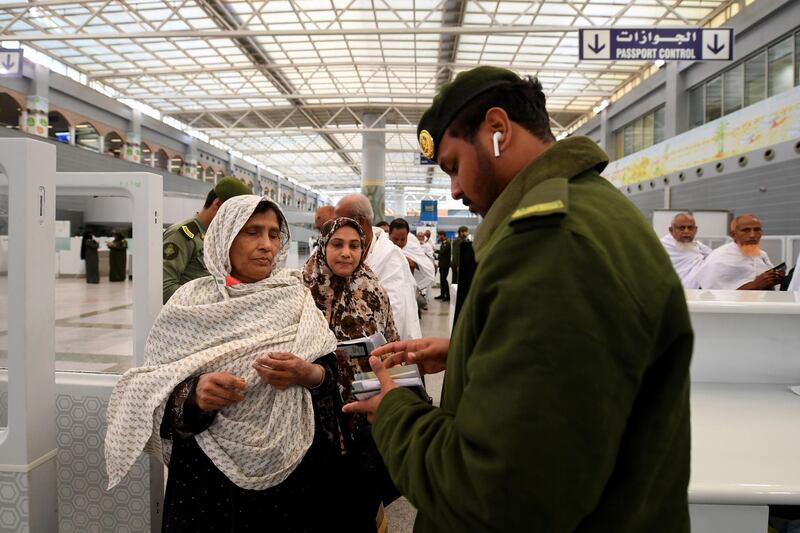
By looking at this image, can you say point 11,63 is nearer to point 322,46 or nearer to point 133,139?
point 322,46

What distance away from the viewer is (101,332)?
6.55m

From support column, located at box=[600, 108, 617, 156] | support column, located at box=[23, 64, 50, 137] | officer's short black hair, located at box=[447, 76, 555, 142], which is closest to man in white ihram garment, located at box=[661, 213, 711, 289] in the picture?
officer's short black hair, located at box=[447, 76, 555, 142]

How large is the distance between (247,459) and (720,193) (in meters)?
11.8

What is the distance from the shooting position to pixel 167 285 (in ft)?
8.29

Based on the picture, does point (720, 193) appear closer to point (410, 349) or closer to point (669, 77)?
point (669, 77)

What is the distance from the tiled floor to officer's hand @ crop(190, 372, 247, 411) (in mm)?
608

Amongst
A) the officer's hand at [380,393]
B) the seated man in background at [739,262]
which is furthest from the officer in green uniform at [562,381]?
the seated man in background at [739,262]

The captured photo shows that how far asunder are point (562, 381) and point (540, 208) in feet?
0.72

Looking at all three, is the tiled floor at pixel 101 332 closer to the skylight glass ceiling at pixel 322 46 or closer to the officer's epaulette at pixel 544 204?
the officer's epaulette at pixel 544 204

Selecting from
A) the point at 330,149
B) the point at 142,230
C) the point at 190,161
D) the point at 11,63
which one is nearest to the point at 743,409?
the point at 142,230

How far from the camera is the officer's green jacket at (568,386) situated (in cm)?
65

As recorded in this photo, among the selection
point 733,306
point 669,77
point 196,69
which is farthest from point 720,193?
point 196,69

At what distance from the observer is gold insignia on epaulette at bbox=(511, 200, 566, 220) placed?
0.69m

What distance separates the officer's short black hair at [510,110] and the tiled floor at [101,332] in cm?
142
